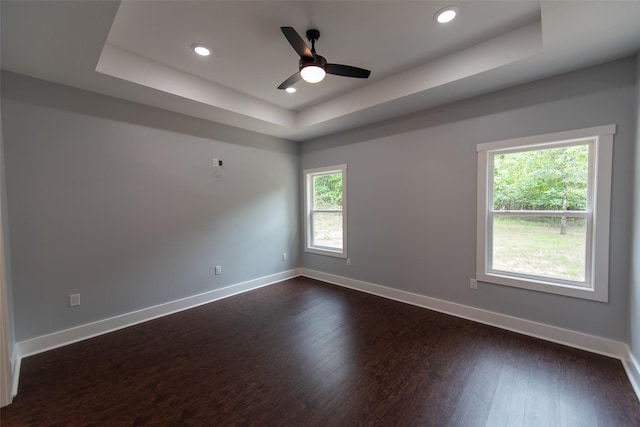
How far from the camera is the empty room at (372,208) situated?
1.93 m

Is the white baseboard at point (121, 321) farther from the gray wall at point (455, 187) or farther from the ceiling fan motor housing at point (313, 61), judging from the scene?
the ceiling fan motor housing at point (313, 61)

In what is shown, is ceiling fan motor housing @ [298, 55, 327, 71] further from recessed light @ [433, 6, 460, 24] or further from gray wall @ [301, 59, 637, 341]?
gray wall @ [301, 59, 637, 341]

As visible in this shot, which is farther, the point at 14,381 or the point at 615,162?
the point at 615,162

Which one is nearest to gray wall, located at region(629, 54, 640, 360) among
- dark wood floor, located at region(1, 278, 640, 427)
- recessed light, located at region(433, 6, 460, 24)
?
dark wood floor, located at region(1, 278, 640, 427)

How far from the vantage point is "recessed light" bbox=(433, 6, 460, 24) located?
2055 millimetres

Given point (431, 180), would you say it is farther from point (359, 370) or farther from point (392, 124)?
point (359, 370)

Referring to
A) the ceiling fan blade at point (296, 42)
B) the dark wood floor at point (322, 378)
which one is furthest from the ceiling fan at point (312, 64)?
the dark wood floor at point (322, 378)

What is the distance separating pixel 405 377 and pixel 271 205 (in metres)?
3.41

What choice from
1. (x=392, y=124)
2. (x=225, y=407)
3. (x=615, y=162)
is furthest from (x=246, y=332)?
(x=615, y=162)

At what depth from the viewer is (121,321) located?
308 cm

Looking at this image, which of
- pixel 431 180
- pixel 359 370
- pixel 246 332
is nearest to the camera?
pixel 359 370

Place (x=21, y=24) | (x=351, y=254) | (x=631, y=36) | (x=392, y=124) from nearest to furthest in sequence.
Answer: (x=21, y=24) → (x=631, y=36) → (x=392, y=124) → (x=351, y=254)

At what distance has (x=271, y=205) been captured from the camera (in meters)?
4.74

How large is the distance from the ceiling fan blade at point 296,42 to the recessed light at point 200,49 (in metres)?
1.08
